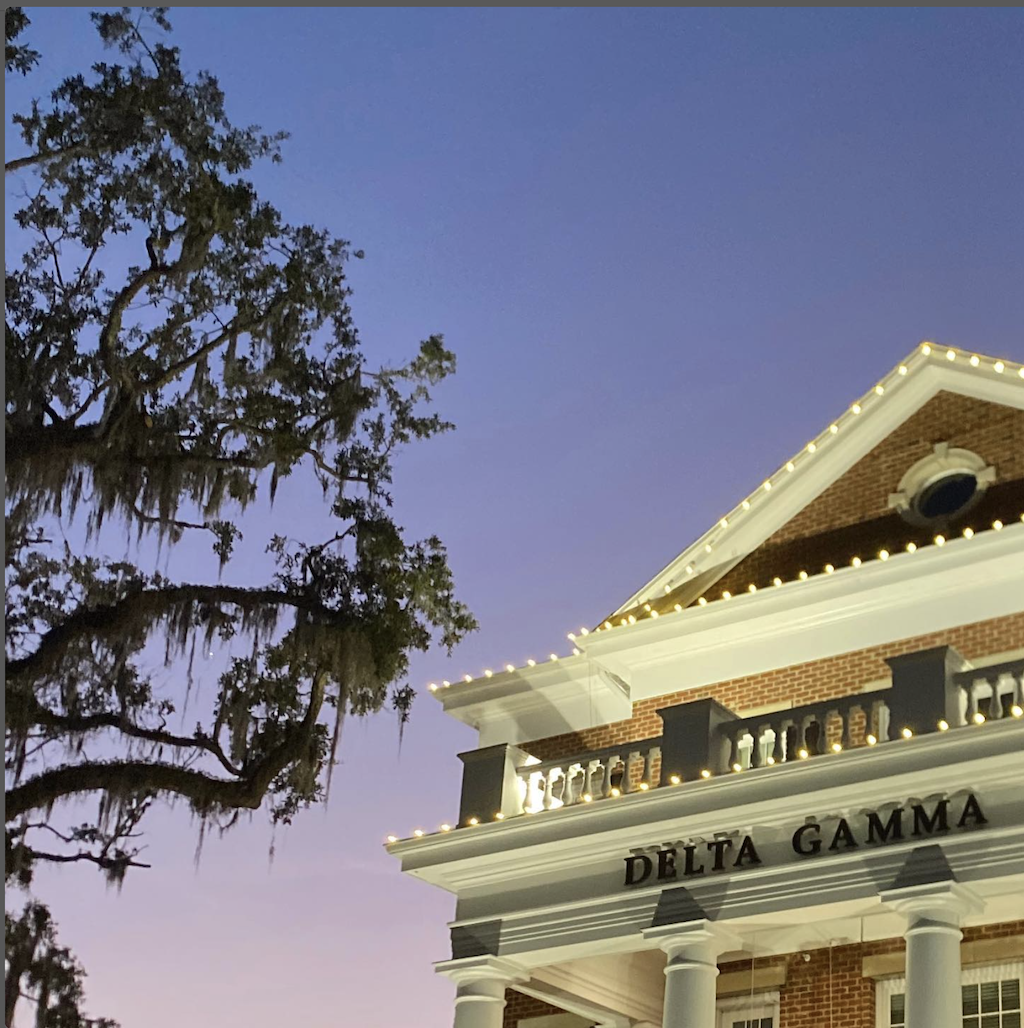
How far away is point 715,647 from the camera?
70.5 ft

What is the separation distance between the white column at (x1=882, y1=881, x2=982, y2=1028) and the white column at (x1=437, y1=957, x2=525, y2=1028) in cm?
475

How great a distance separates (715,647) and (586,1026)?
16.0ft

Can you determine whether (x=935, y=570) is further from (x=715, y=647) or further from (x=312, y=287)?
(x=312, y=287)

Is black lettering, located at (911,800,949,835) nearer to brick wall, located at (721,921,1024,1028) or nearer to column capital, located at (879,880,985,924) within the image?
column capital, located at (879,880,985,924)

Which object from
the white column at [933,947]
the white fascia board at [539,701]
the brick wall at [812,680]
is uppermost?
the white fascia board at [539,701]

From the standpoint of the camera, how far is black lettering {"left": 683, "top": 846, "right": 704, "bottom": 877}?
58.4ft

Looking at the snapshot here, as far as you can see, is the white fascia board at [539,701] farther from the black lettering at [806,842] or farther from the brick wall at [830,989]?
the black lettering at [806,842]

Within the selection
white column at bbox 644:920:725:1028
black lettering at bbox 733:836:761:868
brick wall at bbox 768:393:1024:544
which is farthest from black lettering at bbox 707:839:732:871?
brick wall at bbox 768:393:1024:544

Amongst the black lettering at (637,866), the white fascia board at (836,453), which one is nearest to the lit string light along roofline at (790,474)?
the white fascia board at (836,453)

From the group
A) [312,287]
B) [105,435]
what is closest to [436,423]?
[312,287]

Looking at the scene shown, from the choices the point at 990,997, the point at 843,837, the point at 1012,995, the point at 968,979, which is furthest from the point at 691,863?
the point at 1012,995

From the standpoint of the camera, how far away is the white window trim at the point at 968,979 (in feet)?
59.0

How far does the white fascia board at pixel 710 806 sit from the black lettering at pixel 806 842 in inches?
6.1

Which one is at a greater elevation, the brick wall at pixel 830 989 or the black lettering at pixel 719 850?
the black lettering at pixel 719 850
